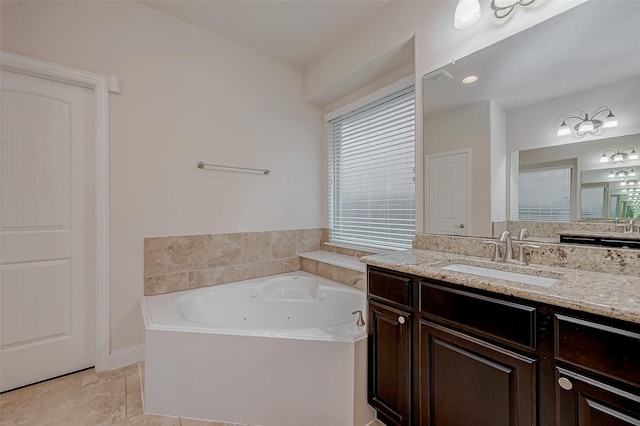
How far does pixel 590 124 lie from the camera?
48.3 inches

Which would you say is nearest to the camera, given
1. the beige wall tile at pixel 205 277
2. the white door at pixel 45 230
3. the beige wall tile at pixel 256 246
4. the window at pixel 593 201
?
the window at pixel 593 201

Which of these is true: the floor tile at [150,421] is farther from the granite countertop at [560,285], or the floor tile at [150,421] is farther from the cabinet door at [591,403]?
the cabinet door at [591,403]

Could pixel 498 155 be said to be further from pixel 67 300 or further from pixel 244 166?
pixel 67 300

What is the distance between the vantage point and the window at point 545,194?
4.26ft

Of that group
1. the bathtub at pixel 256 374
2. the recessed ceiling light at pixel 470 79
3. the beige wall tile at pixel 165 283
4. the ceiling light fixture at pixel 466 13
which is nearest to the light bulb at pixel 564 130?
the recessed ceiling light at pixel 470 79

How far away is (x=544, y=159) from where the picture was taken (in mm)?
1363

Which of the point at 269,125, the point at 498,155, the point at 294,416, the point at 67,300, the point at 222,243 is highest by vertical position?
the point at 269,125

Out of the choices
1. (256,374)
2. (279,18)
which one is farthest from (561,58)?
(256,374)

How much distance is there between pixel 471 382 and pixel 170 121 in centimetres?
253

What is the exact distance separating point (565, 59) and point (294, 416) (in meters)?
2.21

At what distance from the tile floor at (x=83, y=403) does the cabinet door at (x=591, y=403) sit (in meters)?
1.54

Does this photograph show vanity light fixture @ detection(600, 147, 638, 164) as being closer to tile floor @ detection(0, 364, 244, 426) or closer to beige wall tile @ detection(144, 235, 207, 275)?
tile floor @ detection(0, 364, 244, 426)

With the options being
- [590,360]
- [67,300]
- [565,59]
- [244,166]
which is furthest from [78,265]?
[565,59]

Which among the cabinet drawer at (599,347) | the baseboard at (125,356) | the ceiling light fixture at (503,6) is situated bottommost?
the baseboard at (125,356)
